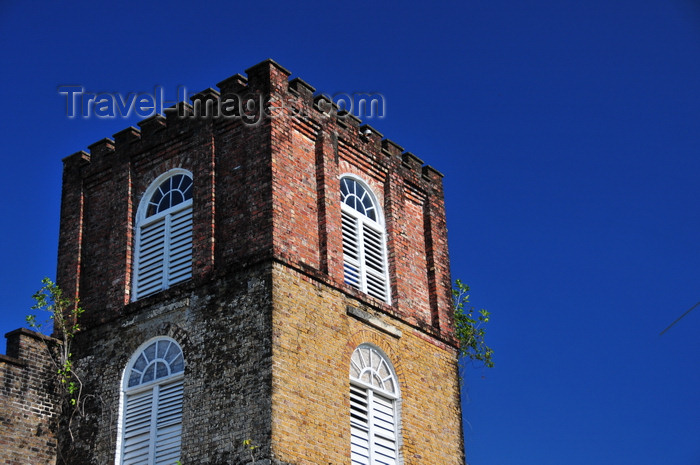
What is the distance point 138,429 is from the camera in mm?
18156

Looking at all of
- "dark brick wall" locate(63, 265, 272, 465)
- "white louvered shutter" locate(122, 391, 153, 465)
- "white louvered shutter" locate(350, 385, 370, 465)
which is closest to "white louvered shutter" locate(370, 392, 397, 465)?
"white louvered shutter" locate(350, 385, 370, 465)

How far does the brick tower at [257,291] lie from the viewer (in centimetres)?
1722

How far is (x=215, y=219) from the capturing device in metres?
18.9

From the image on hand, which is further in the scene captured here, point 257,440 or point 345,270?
point 345,270

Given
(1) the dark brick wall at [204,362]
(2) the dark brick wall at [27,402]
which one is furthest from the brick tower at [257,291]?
Result: (2) the dark brick wall at [27,402]

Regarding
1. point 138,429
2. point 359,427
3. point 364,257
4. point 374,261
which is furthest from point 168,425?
point 374,261

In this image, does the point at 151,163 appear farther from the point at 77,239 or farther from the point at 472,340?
the point at 472,340

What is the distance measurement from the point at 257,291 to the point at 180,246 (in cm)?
247

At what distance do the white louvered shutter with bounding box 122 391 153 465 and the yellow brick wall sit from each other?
112 inches

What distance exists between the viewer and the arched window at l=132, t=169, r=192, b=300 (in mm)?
19219

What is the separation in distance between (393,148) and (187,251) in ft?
17.4

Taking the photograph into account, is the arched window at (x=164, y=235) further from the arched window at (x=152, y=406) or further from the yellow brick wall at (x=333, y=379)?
the yellow brick wall at (x=333, y=379)

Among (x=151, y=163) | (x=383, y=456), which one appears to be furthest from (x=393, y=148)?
(x=383, y=456)

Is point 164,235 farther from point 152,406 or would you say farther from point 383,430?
point 383,430
